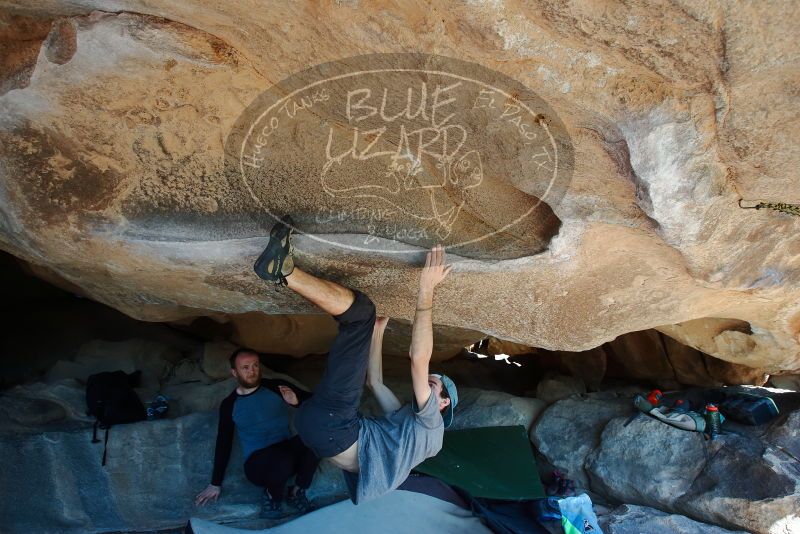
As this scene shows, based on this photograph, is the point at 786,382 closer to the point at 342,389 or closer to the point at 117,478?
the point at 342,389

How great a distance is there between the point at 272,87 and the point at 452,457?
2.01m

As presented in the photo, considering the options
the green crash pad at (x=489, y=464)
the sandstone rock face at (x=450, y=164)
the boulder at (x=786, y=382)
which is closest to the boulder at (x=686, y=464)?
the green crash pad at (x=489, y=464)

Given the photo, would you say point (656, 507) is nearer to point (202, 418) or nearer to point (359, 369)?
point (359, 369)

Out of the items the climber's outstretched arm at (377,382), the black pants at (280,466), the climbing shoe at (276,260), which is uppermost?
the climbing shoe at (276,260)

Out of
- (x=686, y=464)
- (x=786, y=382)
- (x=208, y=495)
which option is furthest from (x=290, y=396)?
(x=786, y=382)

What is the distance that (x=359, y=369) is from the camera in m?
2.08

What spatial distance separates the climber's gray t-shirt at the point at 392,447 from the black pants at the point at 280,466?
1.76 ft

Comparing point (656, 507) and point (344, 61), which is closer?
point (344, 61)

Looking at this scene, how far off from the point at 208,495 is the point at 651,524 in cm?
198

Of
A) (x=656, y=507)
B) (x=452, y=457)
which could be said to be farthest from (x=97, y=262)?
(x=656, y=507)

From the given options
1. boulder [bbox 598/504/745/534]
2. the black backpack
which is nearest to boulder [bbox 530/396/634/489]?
boulder [bbox 598/504/745/534]

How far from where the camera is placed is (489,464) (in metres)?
3.03

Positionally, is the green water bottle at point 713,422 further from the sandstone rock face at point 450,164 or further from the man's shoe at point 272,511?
the man's shoe at point 272,511

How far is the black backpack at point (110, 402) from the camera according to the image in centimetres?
297
